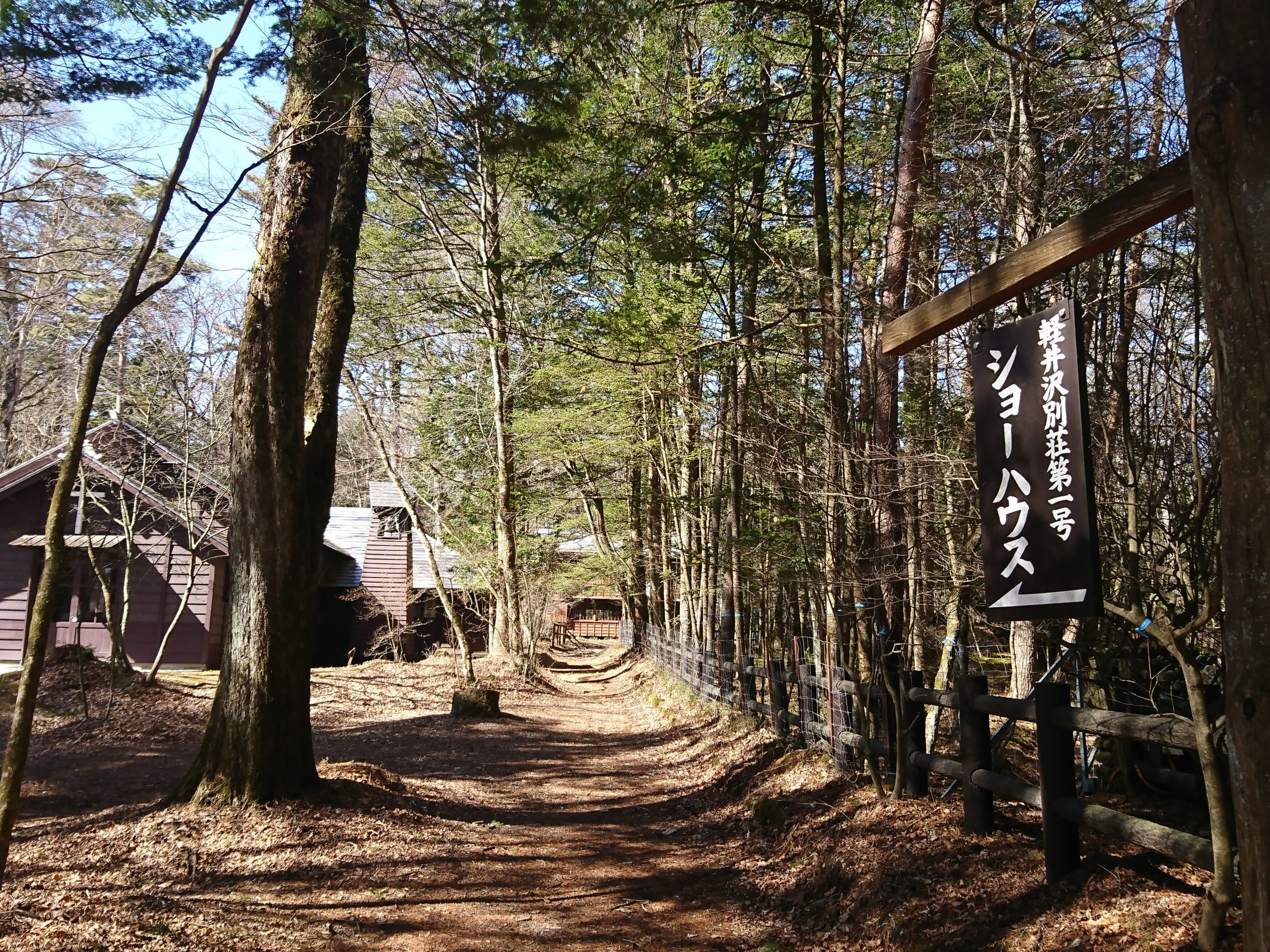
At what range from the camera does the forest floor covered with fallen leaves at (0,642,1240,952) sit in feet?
14.3

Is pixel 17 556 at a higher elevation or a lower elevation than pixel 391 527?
lower

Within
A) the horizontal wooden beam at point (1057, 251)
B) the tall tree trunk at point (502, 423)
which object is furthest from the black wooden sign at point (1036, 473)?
the tall tree trunk at point (502, 423)

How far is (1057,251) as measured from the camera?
370 cm

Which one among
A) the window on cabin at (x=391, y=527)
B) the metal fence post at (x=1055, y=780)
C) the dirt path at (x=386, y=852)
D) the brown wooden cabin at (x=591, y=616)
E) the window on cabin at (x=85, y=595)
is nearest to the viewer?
the metal fence post at (x=1055, y=780)

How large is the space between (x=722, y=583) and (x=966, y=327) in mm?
8873

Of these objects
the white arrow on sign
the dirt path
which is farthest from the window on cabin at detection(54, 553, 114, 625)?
the white arrow on sign

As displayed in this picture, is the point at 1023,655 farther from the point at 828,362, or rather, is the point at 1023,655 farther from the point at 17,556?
the point at 17,556

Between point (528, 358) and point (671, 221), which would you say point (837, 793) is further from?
point (528, 358)

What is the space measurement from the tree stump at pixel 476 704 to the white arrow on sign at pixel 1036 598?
1213cm

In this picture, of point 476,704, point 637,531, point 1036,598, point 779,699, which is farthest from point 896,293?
point 637,531

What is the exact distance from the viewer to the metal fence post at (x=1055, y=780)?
4.32 metres

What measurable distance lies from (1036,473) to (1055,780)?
64.4 inches

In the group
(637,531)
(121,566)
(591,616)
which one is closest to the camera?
(121,566)

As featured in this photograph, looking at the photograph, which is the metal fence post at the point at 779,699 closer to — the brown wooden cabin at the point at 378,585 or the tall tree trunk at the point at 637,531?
the tall tree trunk at the point at 637,531
